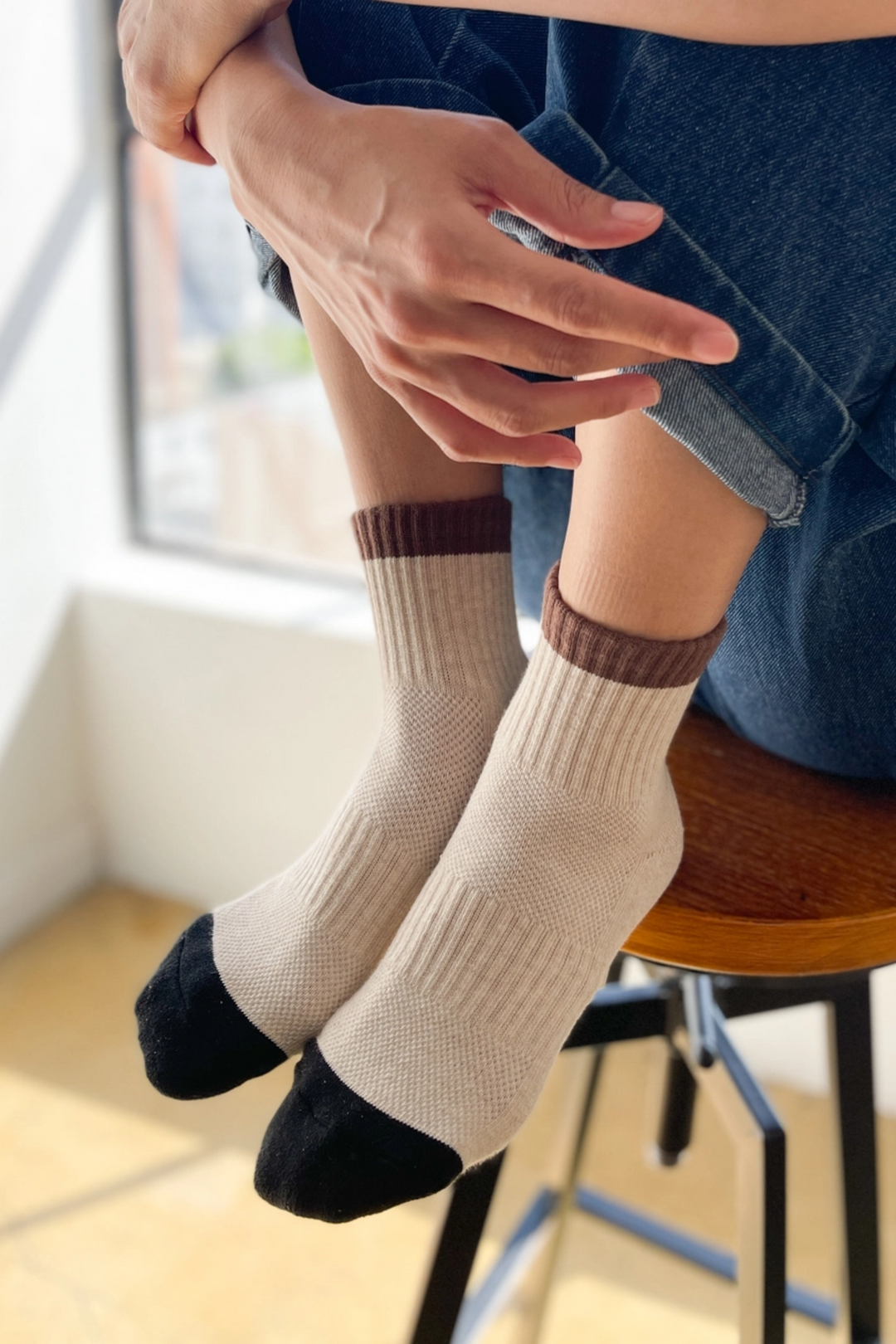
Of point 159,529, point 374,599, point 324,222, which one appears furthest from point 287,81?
point 159,529

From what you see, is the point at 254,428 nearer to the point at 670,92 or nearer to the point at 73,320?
the point at 73,320

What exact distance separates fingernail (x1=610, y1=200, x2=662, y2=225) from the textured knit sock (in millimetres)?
189

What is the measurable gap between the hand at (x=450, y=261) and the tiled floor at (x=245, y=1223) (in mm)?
791

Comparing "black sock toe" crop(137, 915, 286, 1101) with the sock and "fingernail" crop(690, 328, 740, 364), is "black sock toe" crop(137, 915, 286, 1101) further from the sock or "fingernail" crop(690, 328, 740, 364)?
"fingernail" crop(690, 328, 740, 364)

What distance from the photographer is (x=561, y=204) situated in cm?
37

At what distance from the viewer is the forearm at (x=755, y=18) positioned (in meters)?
0.35

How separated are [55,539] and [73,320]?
0.30 m

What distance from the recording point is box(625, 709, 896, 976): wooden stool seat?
20.0 inches

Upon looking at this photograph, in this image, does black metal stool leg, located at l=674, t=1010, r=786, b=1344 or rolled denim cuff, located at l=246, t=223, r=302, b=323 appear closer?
rolled denim cuff, located at l=246, t=223, r=302, b=323

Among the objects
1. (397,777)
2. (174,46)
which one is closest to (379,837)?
(397,777)

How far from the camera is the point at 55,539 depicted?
161 cm

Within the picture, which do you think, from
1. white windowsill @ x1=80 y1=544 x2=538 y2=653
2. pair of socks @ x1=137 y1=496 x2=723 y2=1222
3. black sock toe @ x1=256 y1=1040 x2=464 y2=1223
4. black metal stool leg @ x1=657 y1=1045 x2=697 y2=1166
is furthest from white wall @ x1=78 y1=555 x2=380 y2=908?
black sock toe @ x1=256 y1=1040 x2=464 y2=1223

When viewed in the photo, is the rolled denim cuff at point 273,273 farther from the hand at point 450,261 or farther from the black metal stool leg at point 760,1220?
the black metal stool leg at point 760,1220

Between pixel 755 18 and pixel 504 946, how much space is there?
1.12ft
